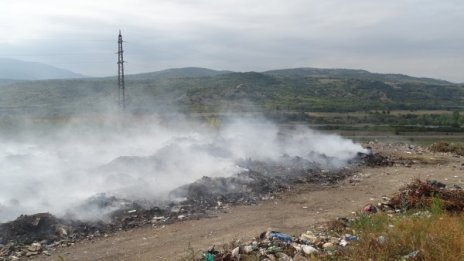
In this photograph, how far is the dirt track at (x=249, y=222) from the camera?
7652 mm

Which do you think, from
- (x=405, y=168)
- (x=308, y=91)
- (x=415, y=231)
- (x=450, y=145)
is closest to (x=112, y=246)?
(x=415, y=231)

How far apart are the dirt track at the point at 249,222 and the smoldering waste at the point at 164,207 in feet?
1.44

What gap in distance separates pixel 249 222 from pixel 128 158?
567 cm

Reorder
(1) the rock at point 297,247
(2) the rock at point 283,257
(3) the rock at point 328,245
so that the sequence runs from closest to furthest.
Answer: (2) the rock at point 283,257
(3) the rock at point 328,245
(1) the rock at point 297,247

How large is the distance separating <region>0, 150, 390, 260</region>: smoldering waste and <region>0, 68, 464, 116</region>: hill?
35044mm

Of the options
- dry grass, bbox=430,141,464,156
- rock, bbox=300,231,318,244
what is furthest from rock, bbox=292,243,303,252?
dry grass, bbox=430,141,464,156

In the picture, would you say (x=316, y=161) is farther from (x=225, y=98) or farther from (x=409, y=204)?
(x=225, y=98)

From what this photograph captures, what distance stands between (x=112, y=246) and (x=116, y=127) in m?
13.4

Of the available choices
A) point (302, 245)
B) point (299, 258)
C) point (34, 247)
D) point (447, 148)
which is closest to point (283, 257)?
point (299, 258)

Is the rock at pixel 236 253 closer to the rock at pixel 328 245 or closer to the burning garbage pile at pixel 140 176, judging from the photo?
the rock at pixel 328 245

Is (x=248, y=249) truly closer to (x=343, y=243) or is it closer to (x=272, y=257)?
(x=272, y=257)

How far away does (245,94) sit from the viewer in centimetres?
7569

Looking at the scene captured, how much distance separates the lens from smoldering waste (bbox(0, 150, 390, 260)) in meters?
8.23

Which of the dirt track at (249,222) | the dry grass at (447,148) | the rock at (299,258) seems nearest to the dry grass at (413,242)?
the rock at (299,258)
